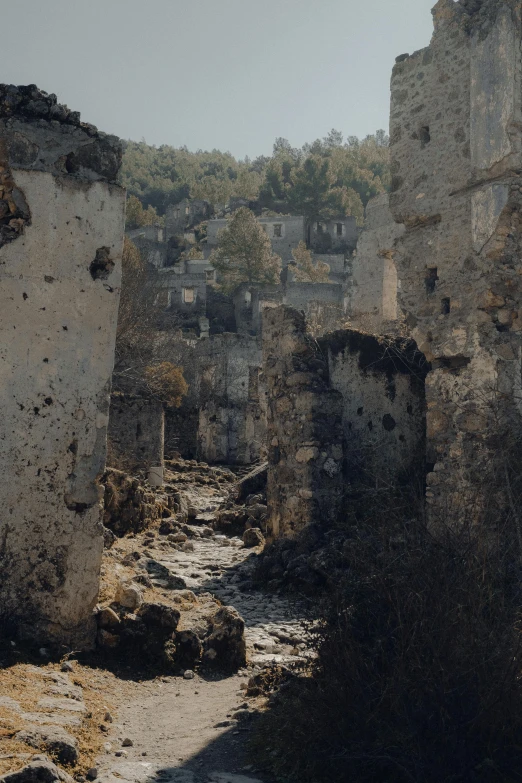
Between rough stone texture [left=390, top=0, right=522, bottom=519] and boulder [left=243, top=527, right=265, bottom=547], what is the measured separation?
3574 mm

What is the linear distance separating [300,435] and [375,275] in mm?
14260

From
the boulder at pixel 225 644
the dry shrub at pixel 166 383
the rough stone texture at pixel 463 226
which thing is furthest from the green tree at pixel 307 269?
the boulder at pixel 225 644

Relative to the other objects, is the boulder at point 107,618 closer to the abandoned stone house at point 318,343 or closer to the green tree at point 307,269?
the abandoned stone house at point 318,343

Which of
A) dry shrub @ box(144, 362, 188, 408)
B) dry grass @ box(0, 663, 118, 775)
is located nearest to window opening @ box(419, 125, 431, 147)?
dry grass @ box(0, 663, 118, 775)

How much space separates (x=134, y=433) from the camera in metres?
17.8

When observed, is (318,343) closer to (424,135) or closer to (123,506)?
(424,135)

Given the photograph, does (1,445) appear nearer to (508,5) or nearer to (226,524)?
(508,5)

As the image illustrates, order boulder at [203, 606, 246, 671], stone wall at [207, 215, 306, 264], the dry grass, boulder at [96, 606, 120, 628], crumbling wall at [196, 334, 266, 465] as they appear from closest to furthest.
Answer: the dry grass → boulder at [96, 606, 120, 628] → boulder at [203, 606, 246, 671] → crumbling wall at [196, 334, 266, 465] → stone wall at [207, 215, 306, 264]

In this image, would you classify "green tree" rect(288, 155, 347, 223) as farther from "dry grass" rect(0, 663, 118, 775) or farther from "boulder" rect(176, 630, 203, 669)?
"dry grass" rect(0, 663, 118, 775)

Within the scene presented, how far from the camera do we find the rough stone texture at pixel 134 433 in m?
17.5

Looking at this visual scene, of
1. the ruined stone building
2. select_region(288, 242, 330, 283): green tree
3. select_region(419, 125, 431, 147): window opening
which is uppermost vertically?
the ruined stone building

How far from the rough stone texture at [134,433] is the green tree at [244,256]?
2817cm

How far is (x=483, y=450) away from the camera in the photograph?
8914 mm

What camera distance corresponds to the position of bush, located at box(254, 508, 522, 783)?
13.0 feet
